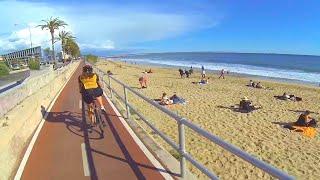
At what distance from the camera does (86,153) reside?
8734 mm

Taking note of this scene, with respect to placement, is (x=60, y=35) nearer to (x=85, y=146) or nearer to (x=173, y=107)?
(x=173, y=107)

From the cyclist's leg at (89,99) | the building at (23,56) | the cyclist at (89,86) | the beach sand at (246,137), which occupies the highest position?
the cyclist at (89,86)

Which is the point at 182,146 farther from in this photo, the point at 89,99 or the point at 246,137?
the point at 246,137

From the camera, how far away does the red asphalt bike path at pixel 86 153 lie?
7277 millimetres

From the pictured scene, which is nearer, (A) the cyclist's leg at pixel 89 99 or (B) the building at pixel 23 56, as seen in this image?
(A) the cyclist's leg at pixel 89 99

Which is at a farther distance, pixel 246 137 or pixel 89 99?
pixel 246 137

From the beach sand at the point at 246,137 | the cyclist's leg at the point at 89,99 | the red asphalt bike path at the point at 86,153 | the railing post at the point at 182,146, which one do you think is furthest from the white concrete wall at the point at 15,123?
the beach sand at the point at 246,137

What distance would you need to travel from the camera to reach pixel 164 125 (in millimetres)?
16000

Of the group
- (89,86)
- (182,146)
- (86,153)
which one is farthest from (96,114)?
(182,146)

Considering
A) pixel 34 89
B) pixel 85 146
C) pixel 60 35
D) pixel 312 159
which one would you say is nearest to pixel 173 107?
pixel 34 89

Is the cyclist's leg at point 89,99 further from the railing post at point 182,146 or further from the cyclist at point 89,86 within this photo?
the railing post at point 182,146

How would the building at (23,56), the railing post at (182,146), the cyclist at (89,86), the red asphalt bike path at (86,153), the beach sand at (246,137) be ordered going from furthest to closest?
the building at (23,56), the cyclist at (89,86), the beach sand at (246,137), the red asphalt bike path at (86,153), the railing post at (182,146)

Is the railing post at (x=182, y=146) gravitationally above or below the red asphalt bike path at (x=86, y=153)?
above

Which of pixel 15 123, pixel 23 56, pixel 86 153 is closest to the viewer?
pixel 86 153
